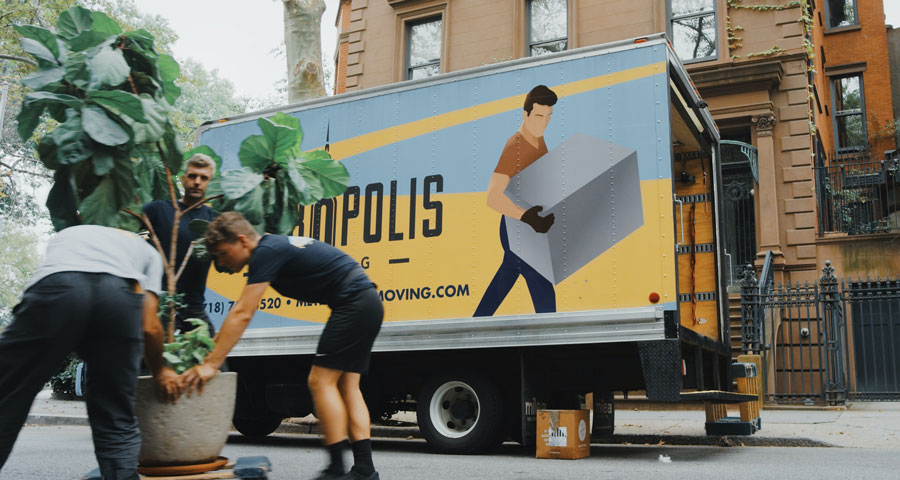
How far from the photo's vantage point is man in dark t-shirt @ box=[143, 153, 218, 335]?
5496mm

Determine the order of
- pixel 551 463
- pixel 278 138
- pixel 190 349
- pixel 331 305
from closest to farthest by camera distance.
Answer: pixel 190 349, pixel 331 305, pixel 278 138, pixel 551 463

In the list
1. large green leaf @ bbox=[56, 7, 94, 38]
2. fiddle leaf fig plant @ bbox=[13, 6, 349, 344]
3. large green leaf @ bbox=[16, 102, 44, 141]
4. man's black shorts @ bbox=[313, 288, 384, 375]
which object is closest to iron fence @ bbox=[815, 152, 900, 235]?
man's black shorts @ bbox=[313, 288, 384, 375]

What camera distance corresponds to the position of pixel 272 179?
5066mm

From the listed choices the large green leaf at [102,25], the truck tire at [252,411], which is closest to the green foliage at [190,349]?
the large green leaf at [102,25]

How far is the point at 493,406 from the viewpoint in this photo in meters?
7.39

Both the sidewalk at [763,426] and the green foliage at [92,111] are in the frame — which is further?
the sidewalk at [763,426]

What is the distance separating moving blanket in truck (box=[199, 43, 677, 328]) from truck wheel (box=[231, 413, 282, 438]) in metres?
1.34

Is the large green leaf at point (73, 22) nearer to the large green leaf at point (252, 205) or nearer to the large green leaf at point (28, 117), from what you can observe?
the large green leaf at point (28, 117)

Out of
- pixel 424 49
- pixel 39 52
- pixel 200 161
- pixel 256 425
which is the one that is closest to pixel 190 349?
pixel 39 52

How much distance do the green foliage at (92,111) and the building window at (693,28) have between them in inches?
544

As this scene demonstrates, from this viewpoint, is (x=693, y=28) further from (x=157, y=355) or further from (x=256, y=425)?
(x=157, y=355)

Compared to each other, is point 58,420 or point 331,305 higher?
point 331,305

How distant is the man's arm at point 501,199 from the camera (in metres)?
7.36

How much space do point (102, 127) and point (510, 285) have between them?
4.02 m
